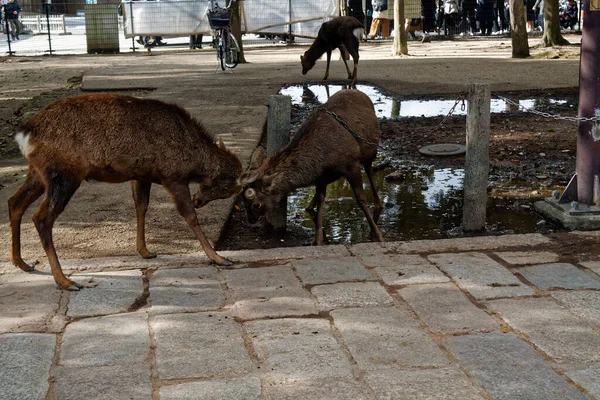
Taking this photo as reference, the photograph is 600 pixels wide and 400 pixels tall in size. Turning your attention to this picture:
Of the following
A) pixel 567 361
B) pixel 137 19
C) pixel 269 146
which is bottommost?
pixel 567 361

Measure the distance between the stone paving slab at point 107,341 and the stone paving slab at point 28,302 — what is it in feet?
0.54

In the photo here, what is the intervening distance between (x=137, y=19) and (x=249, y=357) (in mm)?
22545

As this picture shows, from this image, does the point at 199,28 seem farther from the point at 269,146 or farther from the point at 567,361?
the point at 567,361

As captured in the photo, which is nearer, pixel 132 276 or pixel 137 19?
pixel 132 276

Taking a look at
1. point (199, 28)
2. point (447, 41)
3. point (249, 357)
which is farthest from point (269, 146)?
point (447, 41)

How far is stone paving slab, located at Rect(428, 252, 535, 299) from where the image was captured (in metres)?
4.86

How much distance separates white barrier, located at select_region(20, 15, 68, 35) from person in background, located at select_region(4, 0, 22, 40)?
11.6ft

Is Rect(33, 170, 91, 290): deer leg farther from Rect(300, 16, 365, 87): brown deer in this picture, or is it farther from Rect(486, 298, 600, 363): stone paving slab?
Rect(300, 16, 365, 87): brown deer

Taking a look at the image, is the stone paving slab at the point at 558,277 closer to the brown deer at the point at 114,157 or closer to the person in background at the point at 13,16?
the brown deer at the point at 114,157

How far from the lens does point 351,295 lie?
4.83 meters

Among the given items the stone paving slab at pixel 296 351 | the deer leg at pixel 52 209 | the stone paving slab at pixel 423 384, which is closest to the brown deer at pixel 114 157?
the deer leg at pixel 52 209

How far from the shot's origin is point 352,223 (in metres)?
7.03

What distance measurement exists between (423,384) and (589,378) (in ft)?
2.54

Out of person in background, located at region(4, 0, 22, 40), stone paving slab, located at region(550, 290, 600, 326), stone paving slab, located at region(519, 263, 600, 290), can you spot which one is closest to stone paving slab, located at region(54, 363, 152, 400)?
stone paving slab, located at region(550, 290, 600, 326)
